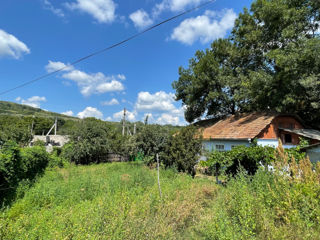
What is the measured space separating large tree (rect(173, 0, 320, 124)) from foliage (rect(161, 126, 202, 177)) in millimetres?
7994

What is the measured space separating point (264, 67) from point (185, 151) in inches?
493

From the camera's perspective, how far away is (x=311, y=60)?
33.6 feet

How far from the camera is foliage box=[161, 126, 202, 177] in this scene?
8906 mm

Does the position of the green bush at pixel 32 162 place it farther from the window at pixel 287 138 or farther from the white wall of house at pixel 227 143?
the window at pixel 287 138

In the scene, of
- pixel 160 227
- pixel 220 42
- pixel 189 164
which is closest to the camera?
pixel 160 227

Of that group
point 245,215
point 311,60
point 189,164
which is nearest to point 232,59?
point 311,60

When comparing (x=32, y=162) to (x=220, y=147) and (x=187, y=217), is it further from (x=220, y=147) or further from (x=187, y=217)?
(x=220, y=147)

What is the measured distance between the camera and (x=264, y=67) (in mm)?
14891

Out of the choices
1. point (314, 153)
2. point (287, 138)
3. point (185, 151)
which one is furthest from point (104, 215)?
point (287, 138)

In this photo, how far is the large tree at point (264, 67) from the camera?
10.8 m

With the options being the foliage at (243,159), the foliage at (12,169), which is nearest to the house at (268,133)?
the foliage at (243,159)

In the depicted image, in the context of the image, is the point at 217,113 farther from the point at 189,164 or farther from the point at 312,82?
the point at 189,164

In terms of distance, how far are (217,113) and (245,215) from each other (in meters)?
18.0

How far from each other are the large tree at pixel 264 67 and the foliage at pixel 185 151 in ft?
26.2
